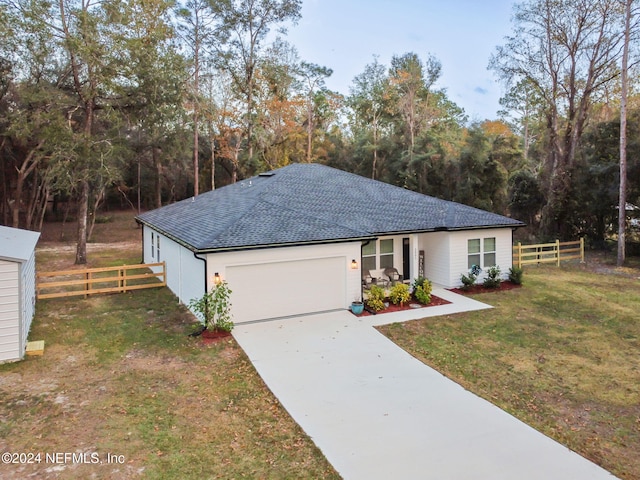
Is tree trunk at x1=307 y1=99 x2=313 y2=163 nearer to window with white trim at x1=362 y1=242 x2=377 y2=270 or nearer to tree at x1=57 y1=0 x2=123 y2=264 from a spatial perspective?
tree at x1=57 y1=0 x2=123 y2=264

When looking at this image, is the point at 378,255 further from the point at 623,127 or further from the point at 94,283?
the point at 623,127

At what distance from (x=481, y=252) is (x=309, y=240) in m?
6.69

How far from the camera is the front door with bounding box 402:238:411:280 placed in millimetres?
14445

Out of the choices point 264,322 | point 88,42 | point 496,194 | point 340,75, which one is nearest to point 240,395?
point 264,322

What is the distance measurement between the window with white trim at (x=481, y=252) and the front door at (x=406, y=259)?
198cm

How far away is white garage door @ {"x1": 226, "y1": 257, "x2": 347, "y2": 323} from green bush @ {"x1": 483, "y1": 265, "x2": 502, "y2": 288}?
17.6 feet

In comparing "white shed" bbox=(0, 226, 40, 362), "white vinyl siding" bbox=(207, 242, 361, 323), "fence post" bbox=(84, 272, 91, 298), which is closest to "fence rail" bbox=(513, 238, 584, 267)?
"white vinyl siding" bbox=(207, 242, 361, 323)

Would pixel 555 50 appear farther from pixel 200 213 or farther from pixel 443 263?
pixel 200 213

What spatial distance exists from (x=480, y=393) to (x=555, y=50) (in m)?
21.6

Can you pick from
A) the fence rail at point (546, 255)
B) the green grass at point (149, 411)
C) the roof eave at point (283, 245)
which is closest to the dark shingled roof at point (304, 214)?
the roof eave at point (283, 245)

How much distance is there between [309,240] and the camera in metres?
11.1

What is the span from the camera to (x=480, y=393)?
7129 mm

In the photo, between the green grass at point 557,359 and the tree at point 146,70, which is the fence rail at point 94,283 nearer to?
the tree at point 146,70

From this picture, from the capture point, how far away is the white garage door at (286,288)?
35.1 ft
